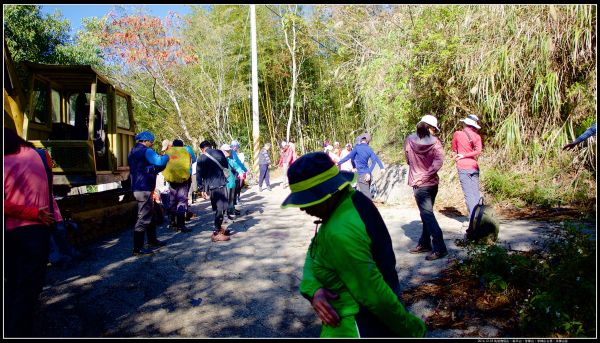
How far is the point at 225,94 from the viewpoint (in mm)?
19047

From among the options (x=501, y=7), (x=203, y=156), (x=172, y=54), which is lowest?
(x=203, y=156)

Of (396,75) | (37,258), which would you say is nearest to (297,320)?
(37,258)

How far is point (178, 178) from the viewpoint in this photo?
748cm

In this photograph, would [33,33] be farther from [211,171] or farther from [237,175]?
[211,171]

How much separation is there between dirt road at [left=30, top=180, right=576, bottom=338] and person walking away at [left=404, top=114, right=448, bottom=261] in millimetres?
257

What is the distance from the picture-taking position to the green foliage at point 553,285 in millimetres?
2697

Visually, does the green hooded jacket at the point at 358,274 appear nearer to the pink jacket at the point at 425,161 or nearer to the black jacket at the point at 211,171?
the pink jacket at the point at 425,161

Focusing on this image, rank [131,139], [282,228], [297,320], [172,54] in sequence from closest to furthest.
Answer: [297,320]
[282,228]
[131,139]
[172,54]

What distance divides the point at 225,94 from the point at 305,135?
5.13 metres

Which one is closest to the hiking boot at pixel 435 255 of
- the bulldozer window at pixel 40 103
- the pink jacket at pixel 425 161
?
the pink jacket at pixel 425 161

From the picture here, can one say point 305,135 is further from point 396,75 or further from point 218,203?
point 218,203

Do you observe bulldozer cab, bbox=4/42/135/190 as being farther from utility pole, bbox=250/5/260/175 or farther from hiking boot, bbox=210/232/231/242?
utility pole, bbox=250/5/260/175

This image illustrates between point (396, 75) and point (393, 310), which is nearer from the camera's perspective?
point (393, 310)

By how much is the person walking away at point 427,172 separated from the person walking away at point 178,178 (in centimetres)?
411
